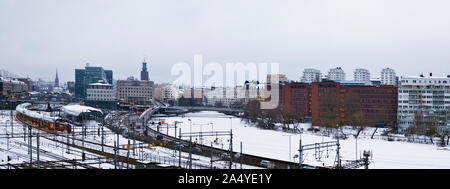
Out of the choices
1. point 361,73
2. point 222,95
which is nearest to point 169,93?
point 222,95

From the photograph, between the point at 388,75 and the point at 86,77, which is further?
the point at 388,75

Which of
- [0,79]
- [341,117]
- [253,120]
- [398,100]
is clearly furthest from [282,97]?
[0,79]

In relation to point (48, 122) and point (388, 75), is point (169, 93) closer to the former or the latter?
point (388, 75)

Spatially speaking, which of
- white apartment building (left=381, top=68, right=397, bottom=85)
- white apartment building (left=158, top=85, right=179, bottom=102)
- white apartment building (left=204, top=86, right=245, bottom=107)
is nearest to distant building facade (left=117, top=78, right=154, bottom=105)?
white apartment building (left=158, top=85, right=179, bottom=102)

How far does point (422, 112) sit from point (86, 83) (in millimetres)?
33314

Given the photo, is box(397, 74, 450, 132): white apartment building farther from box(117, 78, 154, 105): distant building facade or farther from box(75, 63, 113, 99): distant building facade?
box(75, 63, 113, 99): distant building facade

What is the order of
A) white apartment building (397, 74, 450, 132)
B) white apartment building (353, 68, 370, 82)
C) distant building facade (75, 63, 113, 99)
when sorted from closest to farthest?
1. white apartment building (397, 74, 450, 132)
2. distant building facade (75, 63, 113, 99)
3. white apartment building (353, 68, 370, 82)

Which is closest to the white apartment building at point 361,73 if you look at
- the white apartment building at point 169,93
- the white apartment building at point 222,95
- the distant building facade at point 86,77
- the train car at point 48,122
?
the white apartment building at point 222,95

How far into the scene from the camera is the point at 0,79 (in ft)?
81.6

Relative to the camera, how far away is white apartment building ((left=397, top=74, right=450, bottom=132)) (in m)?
18.2

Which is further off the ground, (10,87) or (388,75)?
(388,75)

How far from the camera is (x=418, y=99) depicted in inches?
733

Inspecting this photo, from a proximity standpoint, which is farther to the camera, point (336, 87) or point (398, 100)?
point (336, 87)
